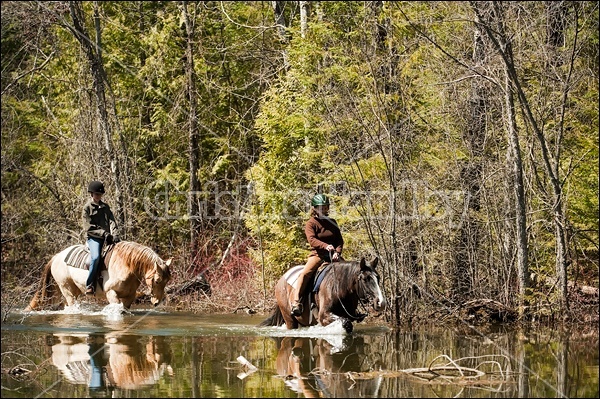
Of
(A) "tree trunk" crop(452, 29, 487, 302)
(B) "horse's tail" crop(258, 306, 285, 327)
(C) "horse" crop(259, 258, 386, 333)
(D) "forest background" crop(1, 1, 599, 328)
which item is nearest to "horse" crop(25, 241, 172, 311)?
(D) "forest background" crop(1, 1, 599, 328)

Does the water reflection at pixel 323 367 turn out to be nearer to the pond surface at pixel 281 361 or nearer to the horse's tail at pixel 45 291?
the pond surface at pixel 281 361

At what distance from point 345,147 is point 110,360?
279 inches

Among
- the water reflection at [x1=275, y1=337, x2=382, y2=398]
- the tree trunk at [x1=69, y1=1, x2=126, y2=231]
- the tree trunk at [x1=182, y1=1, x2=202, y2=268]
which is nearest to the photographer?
the water reflection at [x1=275, y1=337, x2=382, y2=398]

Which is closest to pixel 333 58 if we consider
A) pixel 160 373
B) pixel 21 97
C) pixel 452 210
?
pixel 452 210

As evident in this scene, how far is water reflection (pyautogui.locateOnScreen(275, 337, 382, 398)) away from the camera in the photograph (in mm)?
9320

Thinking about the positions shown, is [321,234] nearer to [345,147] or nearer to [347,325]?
[347,325]

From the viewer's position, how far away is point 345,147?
55.8ft

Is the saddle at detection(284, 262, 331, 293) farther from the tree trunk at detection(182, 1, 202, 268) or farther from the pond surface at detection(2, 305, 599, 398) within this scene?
the tree trunk at detection(182, 1, 202, 268)

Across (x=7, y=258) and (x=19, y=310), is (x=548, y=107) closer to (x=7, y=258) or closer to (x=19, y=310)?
(x=19, y=310)

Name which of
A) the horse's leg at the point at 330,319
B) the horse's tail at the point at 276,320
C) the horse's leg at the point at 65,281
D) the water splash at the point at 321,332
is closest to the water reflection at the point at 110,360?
the water splash at the point at 321,332

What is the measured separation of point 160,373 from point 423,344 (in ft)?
14.8

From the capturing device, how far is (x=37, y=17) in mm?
23672

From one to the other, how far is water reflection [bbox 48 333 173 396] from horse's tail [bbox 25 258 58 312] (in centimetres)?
486

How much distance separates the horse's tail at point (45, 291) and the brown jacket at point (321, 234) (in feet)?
22.2
